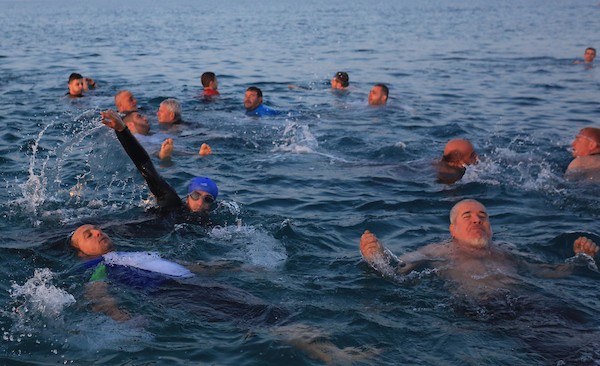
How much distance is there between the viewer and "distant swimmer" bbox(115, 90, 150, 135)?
13.2m

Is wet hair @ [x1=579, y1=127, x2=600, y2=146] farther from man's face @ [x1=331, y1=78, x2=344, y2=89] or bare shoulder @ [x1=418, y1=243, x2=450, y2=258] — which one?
man's face @ [x1=331, y1=78, x2=344, y2=89]

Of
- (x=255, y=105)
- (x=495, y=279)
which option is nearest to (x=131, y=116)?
(x=255, y=105)

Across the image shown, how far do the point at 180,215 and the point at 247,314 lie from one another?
2.70 meters

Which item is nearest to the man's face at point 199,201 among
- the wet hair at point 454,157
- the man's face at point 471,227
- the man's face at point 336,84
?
the man's face at point 471,227

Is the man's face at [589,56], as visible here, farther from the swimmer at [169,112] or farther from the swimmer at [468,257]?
the swimmer at [468,257]

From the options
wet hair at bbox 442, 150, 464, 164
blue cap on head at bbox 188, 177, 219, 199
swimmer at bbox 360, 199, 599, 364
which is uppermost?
blue cap on head at bbox 188, 177, 219, 199

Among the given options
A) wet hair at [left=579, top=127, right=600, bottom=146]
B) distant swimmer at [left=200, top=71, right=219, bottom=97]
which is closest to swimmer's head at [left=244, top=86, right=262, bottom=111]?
distant swimmer at [left=200, top=71, right=219, bottom=97]

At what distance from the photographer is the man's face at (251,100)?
15.6 metres

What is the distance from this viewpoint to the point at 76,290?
6934 mm

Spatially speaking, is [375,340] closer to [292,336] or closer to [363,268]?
[292,336]

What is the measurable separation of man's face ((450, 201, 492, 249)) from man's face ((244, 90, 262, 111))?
8.41 meters

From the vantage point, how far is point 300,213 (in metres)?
9.81

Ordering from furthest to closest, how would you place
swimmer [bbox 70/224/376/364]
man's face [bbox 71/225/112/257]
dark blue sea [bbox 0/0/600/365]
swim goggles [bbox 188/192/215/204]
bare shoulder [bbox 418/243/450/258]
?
swim goggles [bbox 188/192/215/204]
bare shoulder [bbox 418/243/450/258]
man's face [bbox 71/225/112/257]
dark blue sea [bbox 0/0/600/365]
swimmer [bbox 70/224/376/364]

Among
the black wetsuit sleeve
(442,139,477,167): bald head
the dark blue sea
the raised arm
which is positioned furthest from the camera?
(442,139,477,167): bald head
